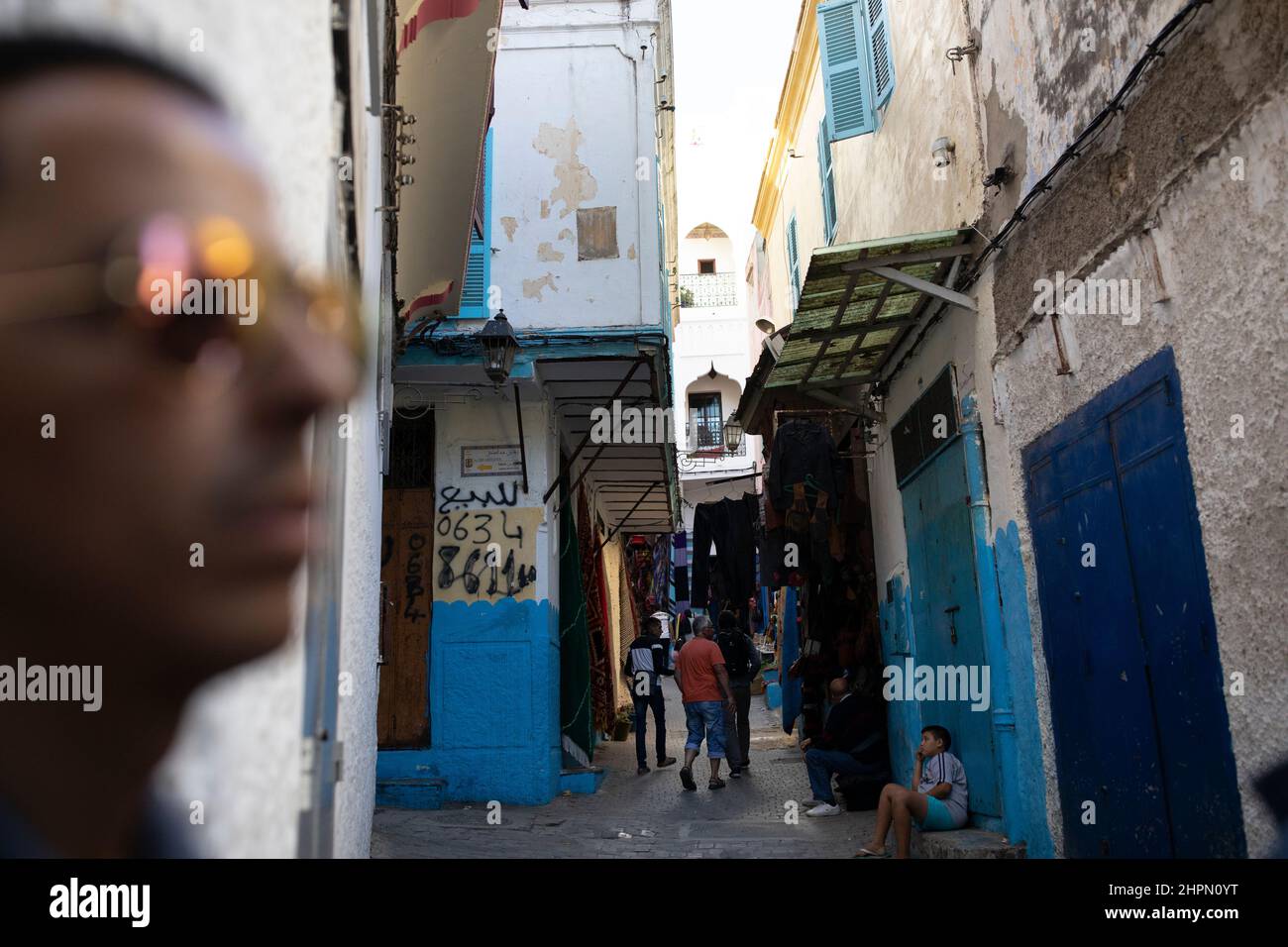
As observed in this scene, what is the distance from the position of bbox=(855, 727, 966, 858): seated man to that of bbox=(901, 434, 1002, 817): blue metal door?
0.71ft

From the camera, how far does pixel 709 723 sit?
10359 millimetres

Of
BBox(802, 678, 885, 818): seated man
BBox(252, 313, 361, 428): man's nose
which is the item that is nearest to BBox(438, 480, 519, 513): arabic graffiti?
BBox(802, 678, 885, 818): seated man

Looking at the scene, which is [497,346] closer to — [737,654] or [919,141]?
[919,141]

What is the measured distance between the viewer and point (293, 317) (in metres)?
2.19

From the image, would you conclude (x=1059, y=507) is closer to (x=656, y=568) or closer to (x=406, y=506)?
(x=406, y=506)

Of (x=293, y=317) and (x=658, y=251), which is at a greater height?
(x=658, y=251)

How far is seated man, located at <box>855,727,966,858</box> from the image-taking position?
676 cm

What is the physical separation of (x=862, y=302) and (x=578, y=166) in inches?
155

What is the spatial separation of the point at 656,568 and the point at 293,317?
20.2m

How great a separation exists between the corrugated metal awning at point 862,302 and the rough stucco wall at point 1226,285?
5.27 feet

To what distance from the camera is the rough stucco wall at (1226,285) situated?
3785 millimetres

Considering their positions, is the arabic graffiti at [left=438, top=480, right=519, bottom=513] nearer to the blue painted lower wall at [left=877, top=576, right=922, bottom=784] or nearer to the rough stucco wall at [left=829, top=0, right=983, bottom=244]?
the blue painted lower wall at [left=877, top=576, right=922, bottom=784]

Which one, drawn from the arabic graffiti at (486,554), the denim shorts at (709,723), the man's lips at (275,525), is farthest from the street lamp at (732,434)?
the man's lips at (275,525)
